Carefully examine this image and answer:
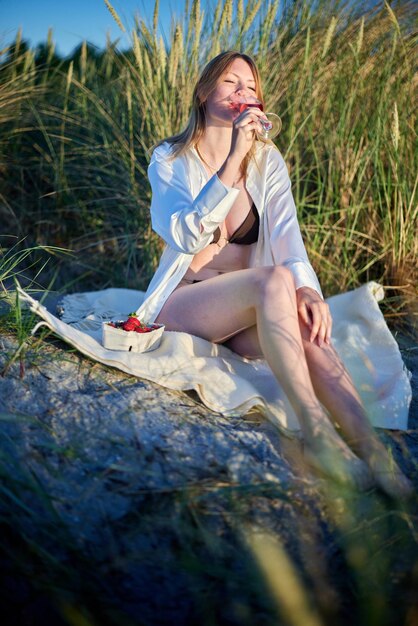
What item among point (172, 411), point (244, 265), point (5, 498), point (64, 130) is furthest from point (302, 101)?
point (5, 498)

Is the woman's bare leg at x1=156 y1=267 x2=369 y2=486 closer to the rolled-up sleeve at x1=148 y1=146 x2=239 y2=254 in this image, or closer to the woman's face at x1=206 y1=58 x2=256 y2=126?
the rolled-up sleeve at x1=148 y1=146 x2=239 y2=254

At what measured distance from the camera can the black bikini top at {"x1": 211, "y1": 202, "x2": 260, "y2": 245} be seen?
2.32 meters

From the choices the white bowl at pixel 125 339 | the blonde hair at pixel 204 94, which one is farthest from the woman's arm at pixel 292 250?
the white bowl at pixel 125 339

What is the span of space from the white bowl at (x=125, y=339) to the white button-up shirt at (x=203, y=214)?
Answer: 0.20 meters

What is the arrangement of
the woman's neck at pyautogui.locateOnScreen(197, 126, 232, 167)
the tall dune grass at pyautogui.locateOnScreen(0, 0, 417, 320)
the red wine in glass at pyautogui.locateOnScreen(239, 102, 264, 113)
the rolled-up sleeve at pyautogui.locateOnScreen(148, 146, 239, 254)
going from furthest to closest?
the tall dune grass at pyautogui.locateOnScreen(0, 0, 417, 320), the woman's neck at pyautogui.locateOnScreen(197, 126, 232, 167), the red wine in glass at pyautogui.locateOnScreen(239, 102, 264, 113), the rolled-up sleeve at pyautogui.locateOnScreen(148, 146, 239, 254)

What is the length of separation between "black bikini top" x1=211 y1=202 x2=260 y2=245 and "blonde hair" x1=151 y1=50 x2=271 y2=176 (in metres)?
0.17

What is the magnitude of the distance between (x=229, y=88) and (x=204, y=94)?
3.7 inches

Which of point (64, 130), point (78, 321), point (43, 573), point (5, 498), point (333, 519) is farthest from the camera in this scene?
point (64, 130)

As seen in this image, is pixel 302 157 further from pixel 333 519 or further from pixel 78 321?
pixel 333 519

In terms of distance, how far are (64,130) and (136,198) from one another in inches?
32.6

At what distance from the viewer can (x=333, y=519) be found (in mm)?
1474

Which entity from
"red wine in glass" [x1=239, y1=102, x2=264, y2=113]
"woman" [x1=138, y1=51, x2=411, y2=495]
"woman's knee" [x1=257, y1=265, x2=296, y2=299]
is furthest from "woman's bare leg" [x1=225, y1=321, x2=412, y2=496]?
"red wine in glass" [x1=239, y1=102, x2=264, y2=113]

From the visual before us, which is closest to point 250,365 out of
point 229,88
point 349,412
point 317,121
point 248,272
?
point 248,272

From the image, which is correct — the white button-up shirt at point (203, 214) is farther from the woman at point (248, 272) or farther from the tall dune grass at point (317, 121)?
the tall dune grass at point (317, 121)
